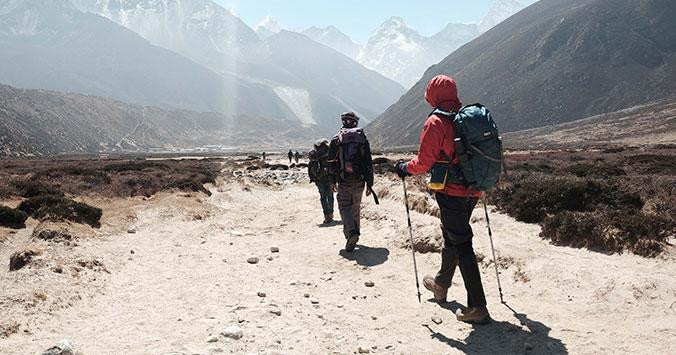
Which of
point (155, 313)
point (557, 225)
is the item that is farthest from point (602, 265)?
point (155, 313)

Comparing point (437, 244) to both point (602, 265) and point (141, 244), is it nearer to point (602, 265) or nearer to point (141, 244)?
point (602, 265)

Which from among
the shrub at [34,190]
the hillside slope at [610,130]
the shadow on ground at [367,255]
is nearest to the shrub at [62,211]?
the shrub at [34,190]

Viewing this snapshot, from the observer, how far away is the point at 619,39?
167 meters

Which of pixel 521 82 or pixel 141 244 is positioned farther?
pixel 521 82

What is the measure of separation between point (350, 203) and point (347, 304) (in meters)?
3.31

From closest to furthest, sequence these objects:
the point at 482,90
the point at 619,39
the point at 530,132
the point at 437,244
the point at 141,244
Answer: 1. the point at 437,244
2. the point at 141,244
3. the point at 530,132
4. the point at 619,39
5. the point at 482,90

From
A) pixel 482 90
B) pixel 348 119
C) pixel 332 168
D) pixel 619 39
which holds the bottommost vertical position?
pixel 332 168

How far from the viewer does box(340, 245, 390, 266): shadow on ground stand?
361 inches

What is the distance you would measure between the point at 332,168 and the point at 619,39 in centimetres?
19222

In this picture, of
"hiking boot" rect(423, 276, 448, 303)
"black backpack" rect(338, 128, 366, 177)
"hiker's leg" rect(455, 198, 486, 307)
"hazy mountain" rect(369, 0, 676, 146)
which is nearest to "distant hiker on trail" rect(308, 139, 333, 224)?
"black backpack" rect(338, 128, 366, 177)

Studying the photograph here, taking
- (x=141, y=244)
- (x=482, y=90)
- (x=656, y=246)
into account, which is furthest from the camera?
(x=482, y=90)

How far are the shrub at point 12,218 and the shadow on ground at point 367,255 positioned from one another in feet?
27.7

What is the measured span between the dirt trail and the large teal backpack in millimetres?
1830

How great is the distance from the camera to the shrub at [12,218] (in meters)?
11.8
